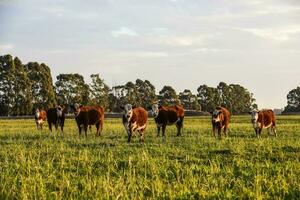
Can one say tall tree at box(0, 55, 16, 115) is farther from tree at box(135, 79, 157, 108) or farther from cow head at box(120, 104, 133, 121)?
cow head at box(120, 104, 133, 121)

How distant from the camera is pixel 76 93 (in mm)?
109125

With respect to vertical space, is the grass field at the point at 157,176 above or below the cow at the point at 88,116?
below

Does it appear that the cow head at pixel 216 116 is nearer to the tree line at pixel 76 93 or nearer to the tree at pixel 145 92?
the tree line at pixel 76 93

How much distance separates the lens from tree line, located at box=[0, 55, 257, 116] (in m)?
92.6

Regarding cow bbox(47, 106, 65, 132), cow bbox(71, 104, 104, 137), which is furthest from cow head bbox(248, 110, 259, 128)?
cow bbox(47, 106, 65, 132)

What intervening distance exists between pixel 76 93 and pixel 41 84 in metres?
12.1

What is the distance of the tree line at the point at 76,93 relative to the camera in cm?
9262

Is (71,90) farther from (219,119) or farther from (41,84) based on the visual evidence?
(219,119)

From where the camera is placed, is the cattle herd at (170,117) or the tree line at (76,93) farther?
the tree line at (76,93)

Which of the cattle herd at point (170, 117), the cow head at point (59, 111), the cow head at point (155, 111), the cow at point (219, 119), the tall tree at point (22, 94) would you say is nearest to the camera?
the cow at point (219, 119)

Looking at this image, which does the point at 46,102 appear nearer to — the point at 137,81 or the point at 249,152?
the point at 137,81

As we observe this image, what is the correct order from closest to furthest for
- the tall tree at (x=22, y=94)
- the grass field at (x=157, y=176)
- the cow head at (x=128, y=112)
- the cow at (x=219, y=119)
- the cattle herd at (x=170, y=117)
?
the grass field at (x=157, y=176) → the cow head at (x=128, y=112) → the cow at (x=219, y=119) → the cattle herd at (x=170, y=117) → the tall tree at (x=22, y=94)

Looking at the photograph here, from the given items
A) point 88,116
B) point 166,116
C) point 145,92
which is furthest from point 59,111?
point 145,92

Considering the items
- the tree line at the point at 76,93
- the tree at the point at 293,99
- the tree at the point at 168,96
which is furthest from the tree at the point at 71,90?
the tree at the point at 293,99
